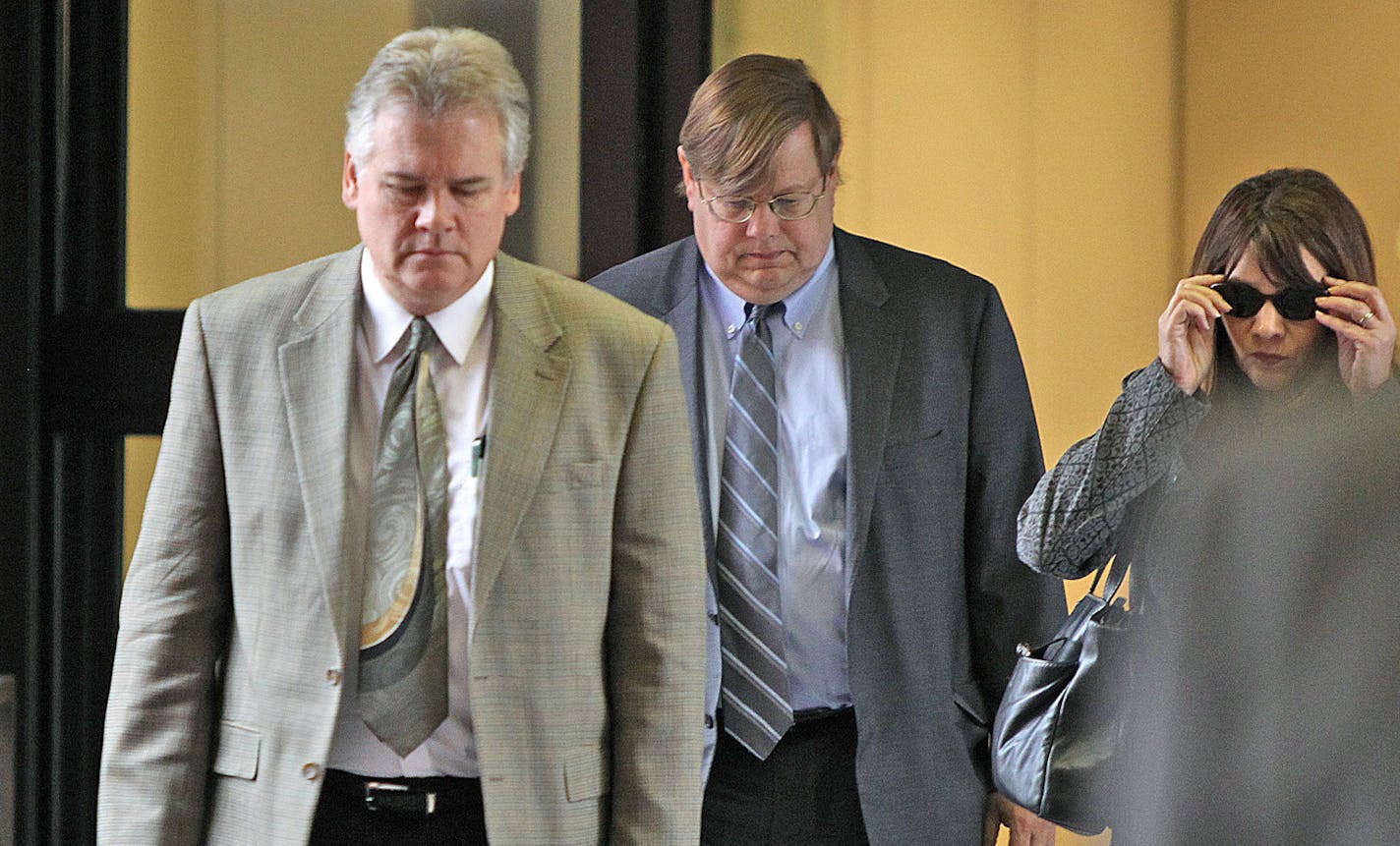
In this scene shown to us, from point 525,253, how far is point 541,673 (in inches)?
58.2

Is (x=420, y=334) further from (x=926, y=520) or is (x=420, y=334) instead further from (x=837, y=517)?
(x=926, y=520)

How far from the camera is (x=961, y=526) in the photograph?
8.59ft

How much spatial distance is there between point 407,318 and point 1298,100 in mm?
1875

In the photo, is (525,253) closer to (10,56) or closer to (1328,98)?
(10,56)

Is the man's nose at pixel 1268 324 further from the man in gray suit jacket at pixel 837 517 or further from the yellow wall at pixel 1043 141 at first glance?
the yellow wall at pixel 1043 141

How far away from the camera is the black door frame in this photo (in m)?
3.28

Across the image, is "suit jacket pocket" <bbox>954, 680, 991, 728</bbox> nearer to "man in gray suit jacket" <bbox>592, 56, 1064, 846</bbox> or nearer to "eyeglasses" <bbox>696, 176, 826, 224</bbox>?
"man in gray suit jacket" <bbox>592, 56, 1064, 846</bbox>

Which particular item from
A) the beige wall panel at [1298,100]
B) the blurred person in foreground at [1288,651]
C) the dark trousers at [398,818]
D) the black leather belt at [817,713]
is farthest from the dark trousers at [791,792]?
the beige wall panel at [1298,100]

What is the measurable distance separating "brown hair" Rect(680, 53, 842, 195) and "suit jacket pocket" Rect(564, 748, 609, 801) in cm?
94

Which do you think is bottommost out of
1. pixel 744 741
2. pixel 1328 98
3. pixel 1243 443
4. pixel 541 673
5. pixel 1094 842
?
pixel 1094 842

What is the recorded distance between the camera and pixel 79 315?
3.45 m

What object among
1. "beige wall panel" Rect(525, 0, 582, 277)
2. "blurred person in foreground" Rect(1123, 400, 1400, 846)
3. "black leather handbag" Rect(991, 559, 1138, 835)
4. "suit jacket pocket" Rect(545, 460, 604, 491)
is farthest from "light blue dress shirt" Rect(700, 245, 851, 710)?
"blurred person in foreground" Rect(1123, 400, 1400, 846)

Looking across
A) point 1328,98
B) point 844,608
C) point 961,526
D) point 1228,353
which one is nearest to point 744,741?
point 844,608

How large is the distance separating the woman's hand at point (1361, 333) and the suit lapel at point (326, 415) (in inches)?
50.4
